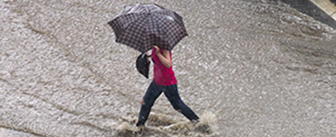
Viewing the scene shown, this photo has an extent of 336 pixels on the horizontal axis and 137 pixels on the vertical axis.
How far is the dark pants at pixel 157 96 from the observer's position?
3.15m

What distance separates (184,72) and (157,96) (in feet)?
3.99

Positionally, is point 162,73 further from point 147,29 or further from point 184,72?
point 184,72

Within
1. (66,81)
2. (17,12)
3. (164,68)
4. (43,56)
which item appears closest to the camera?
(164,68)

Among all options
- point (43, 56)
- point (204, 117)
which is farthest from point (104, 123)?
point (43, 56)

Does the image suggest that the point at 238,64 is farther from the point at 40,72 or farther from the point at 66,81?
the point at 40,72

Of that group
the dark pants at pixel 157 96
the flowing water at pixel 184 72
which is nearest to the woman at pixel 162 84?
the dark pants at pixel 157 96

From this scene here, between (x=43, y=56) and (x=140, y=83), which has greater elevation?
(x=43, y=56)

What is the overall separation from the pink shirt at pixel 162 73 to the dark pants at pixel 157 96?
6cm

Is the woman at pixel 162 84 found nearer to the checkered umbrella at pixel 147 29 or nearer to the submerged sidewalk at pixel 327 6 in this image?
the checkered umbrella at pixel 147 29

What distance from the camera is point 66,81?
13.7 feet

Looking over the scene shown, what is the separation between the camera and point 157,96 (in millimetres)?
3266

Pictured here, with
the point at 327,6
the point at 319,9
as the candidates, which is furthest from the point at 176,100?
the point at 327,6

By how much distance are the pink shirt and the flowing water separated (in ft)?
2.62

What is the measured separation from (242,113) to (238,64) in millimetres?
825
